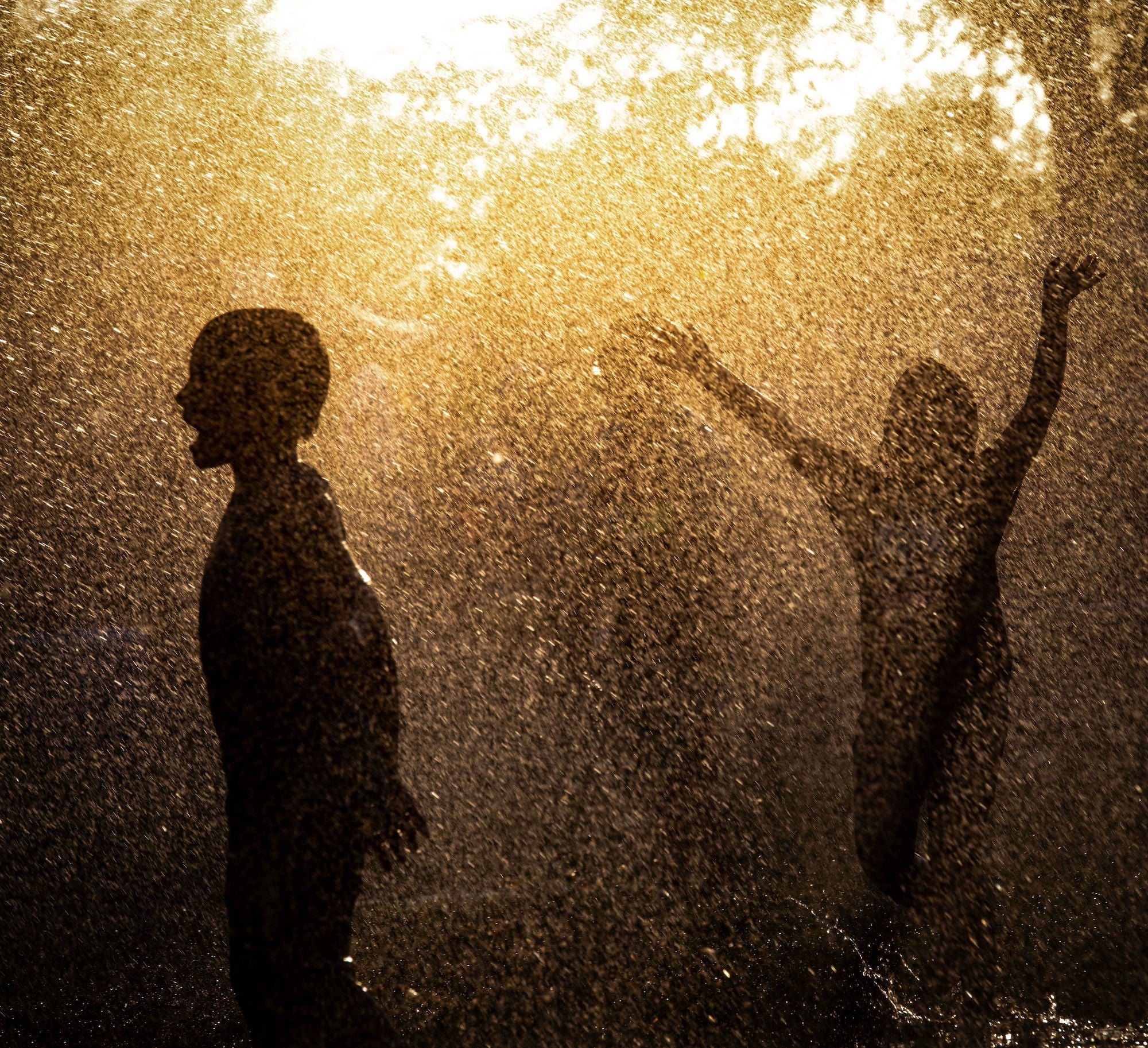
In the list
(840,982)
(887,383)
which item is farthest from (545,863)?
(887,383)

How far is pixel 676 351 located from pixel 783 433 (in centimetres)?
55

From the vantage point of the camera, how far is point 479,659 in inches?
263

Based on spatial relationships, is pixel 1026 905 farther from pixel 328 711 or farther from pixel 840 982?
pixel 328 711

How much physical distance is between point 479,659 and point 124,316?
6.75 metres

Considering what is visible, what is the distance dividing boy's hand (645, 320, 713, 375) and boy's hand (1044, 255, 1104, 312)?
3.09 feet

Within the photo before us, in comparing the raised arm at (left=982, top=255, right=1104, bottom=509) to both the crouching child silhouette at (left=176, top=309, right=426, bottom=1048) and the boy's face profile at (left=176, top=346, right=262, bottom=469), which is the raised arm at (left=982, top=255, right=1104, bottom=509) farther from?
the boy's face profile at (left=176, top=346, right=262, bottom=469)

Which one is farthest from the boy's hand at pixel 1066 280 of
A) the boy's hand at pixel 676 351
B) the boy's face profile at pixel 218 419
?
the boy's face profile at pixel 218 419

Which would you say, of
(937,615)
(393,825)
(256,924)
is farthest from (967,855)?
(256,924)

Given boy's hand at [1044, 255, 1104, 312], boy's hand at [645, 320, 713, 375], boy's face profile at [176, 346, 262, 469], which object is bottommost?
boy's face profile at [176, 346, 262, 469]

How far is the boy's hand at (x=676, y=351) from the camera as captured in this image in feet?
8.73

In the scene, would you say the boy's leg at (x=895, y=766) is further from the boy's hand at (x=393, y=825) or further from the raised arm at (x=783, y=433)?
the boy's hand at (x=393, y=825)

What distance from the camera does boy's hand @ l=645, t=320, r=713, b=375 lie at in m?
2.66

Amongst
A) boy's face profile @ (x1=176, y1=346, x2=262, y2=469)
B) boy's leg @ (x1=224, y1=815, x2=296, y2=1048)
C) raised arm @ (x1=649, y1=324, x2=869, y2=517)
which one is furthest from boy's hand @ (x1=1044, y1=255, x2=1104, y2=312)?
boy's leg @ (x1=224, y1=815, x2=296, y2=1048)

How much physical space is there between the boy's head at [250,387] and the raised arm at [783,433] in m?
1.25
